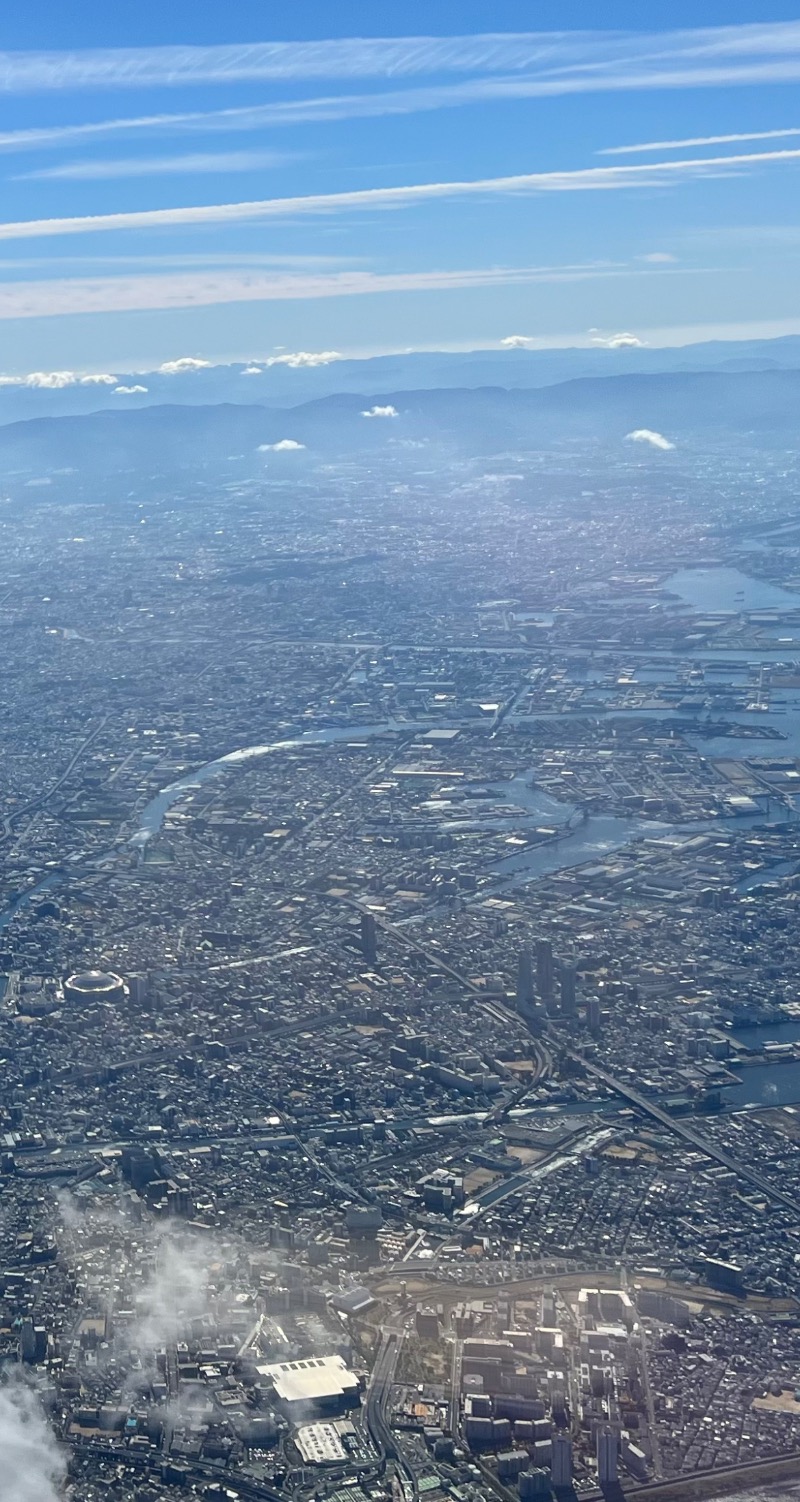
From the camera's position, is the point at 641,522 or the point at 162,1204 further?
the point at 641,522

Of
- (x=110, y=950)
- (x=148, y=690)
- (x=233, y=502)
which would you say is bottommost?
(x=233, y=502)

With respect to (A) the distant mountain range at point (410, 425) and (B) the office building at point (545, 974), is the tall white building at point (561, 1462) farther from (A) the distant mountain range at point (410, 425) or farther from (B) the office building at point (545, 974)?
(A) the distant mountain range at point (410, 425)

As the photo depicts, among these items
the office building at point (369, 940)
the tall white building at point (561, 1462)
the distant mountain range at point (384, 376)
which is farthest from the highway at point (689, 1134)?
the distant mountain range at point (384, 376)

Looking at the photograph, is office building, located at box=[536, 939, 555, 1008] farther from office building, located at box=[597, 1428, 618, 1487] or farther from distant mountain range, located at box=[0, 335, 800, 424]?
distant mountain range, located at box=[0, 335, 800, 424]

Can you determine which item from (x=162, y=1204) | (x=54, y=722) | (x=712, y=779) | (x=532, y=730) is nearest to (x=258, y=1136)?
(x=162, y=1204)

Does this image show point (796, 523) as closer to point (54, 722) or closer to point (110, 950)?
point (54, 722)

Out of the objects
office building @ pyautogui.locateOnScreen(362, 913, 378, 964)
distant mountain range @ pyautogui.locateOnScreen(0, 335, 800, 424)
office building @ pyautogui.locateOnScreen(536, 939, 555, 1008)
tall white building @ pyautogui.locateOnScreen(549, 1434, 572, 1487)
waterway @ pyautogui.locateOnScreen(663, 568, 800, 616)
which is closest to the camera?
tall white building @ pyautogui.locateOnScreen(549, 1434, 572, 1487)

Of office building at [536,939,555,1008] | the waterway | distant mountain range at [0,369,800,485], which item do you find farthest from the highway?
distant mountain range at [0,369,800,485]
